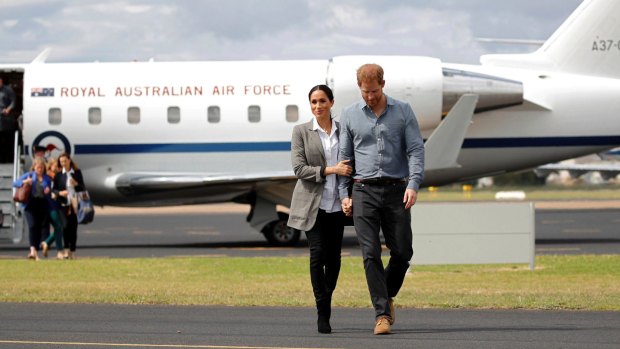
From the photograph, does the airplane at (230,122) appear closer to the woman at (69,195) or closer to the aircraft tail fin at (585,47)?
the aircraft tail fin at (585,47)

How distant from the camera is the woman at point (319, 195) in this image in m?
11.0

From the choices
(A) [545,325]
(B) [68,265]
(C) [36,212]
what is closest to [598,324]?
(A) [545,325]

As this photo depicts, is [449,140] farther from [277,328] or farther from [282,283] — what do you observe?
[277,328]

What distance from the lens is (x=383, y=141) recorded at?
35.3 ft

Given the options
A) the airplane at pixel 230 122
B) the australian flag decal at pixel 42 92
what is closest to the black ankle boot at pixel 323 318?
the airplane at pixel 230 122

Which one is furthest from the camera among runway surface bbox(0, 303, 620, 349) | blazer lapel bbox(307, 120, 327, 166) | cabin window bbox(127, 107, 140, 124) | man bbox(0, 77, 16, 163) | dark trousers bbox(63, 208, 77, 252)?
cabin window bbox(127, 107, 140, 124)

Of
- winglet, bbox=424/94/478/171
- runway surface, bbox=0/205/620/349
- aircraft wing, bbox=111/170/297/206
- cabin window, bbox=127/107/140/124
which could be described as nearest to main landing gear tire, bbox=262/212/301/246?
aircraft wing, bbox=111/170/297/206

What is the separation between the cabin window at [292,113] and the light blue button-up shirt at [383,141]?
1461 centimetres

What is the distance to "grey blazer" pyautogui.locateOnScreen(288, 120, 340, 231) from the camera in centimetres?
1096

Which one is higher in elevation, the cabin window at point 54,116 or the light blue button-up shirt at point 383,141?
the cabin window at point 54,116

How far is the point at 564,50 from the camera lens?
1045 inches

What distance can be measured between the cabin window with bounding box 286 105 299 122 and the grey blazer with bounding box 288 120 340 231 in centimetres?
1428

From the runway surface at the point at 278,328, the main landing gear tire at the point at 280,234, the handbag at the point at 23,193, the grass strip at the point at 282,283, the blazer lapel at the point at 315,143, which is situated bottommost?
the runway surface at the point at 278,328

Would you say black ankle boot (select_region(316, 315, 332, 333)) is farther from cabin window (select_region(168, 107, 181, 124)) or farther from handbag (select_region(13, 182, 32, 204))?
cabin window (select_region(168, 107, 181, 124))
